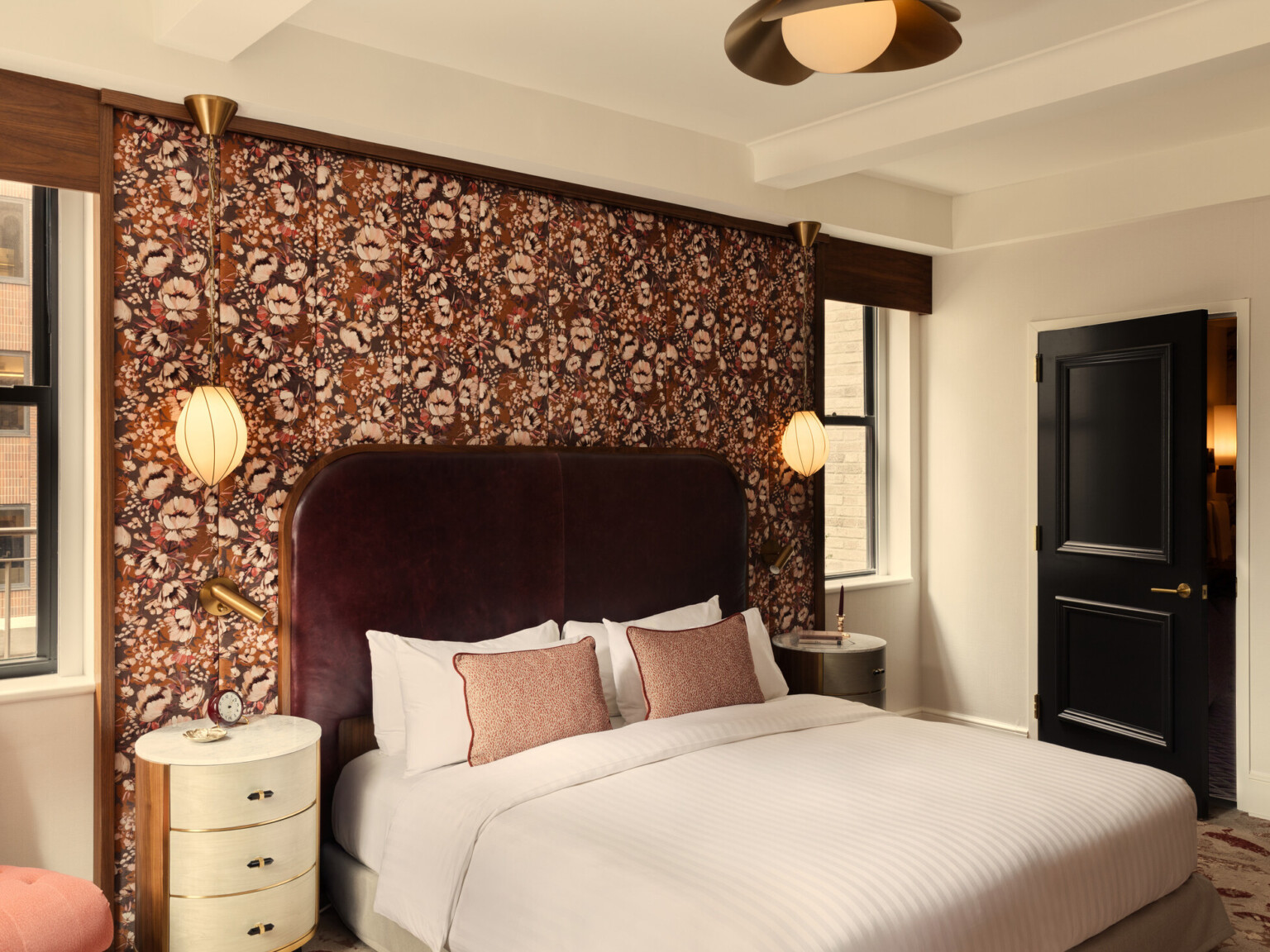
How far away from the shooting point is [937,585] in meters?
5.39

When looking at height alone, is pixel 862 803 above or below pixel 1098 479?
below

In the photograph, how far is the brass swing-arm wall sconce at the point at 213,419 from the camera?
2.88 meters

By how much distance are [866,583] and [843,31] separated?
3.46 m

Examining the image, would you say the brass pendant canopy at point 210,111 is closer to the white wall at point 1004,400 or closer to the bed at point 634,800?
the bed at point 634,800

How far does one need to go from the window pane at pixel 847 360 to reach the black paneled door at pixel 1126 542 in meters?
1.01

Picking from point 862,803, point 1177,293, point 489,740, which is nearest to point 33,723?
point 489,740

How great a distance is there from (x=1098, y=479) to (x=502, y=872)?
132 inches

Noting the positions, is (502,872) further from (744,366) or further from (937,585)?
(937,585)

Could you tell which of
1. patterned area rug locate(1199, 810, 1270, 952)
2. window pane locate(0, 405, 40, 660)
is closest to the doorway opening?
patterned area rug locate(1199, 810, 1270, 952)

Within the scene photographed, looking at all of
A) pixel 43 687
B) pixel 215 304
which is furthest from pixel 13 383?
pixel 43 687

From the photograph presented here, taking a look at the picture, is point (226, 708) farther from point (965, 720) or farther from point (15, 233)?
point (965, 720)

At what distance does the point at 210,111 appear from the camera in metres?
2.94

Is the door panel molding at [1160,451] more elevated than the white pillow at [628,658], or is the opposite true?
the door panel molding at [1160,451]

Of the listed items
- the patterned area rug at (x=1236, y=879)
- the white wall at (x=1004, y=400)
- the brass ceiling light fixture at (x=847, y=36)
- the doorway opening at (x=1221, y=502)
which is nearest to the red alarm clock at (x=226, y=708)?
the patterned area rug at (x=1236, y=879)
